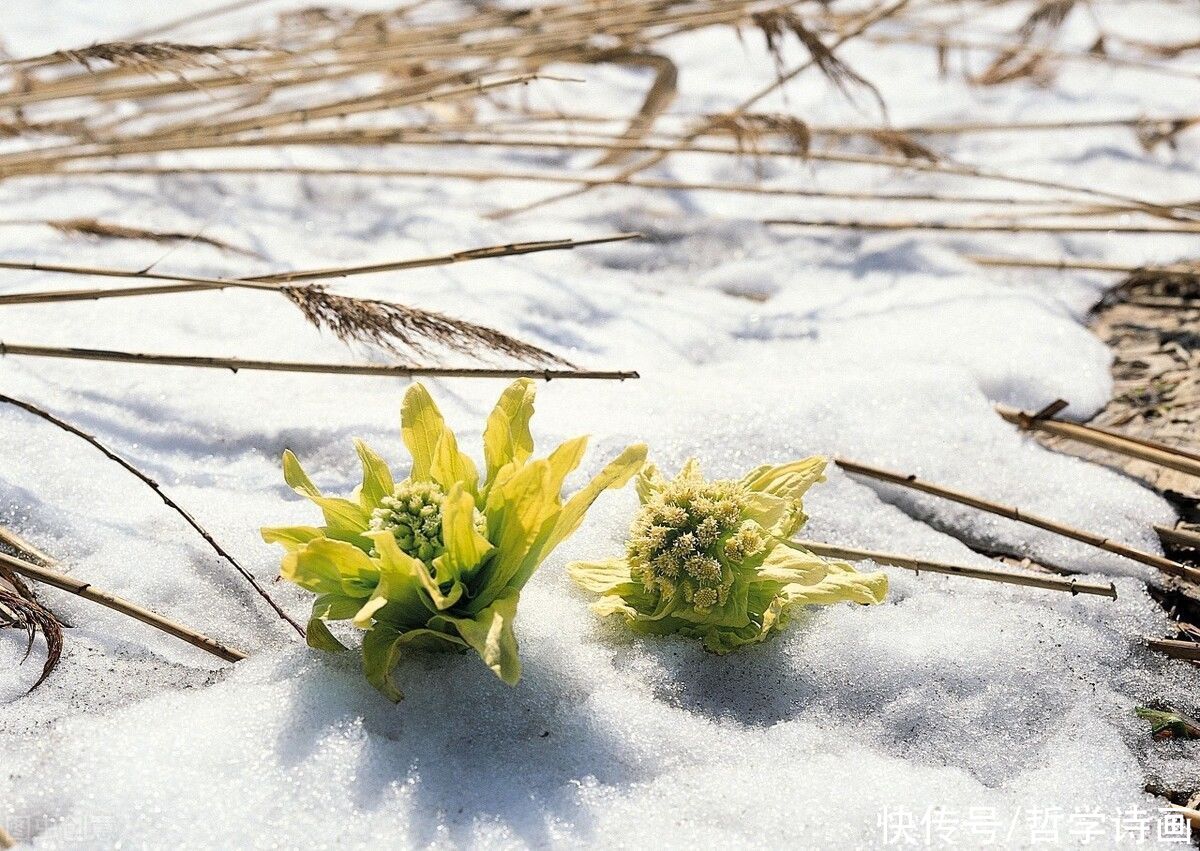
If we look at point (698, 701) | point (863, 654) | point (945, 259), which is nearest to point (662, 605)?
point (698, 701)

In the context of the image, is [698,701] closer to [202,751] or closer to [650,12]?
[202,751]

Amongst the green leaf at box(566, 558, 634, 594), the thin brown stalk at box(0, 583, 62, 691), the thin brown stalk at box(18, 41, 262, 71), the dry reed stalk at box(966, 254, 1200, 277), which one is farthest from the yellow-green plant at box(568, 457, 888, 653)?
the dry reed stalk at box(966, 254, 1200, 277)

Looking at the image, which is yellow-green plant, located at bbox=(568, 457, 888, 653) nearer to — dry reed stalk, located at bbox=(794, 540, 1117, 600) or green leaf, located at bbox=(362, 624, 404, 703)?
dry reed stalk, located at bbox=(794, 540, 1117, 600)

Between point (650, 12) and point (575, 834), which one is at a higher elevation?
point (650, 12)

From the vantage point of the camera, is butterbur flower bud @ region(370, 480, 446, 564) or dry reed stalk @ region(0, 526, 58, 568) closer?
butterbur flower bud @ region(370, 480, 446, 564)

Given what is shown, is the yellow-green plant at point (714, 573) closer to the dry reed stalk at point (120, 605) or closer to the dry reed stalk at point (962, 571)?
the dry reed stalk at point (962, 571)

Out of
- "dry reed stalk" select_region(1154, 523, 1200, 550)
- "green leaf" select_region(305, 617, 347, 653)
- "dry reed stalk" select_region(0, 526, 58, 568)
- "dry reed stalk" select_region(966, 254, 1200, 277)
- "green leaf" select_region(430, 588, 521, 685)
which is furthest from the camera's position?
"dry reed stalk" select_region(966, 254, 1200, 277)

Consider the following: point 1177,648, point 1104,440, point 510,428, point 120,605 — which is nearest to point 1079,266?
point 1104,440

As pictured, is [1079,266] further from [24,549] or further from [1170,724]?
[24,549]
